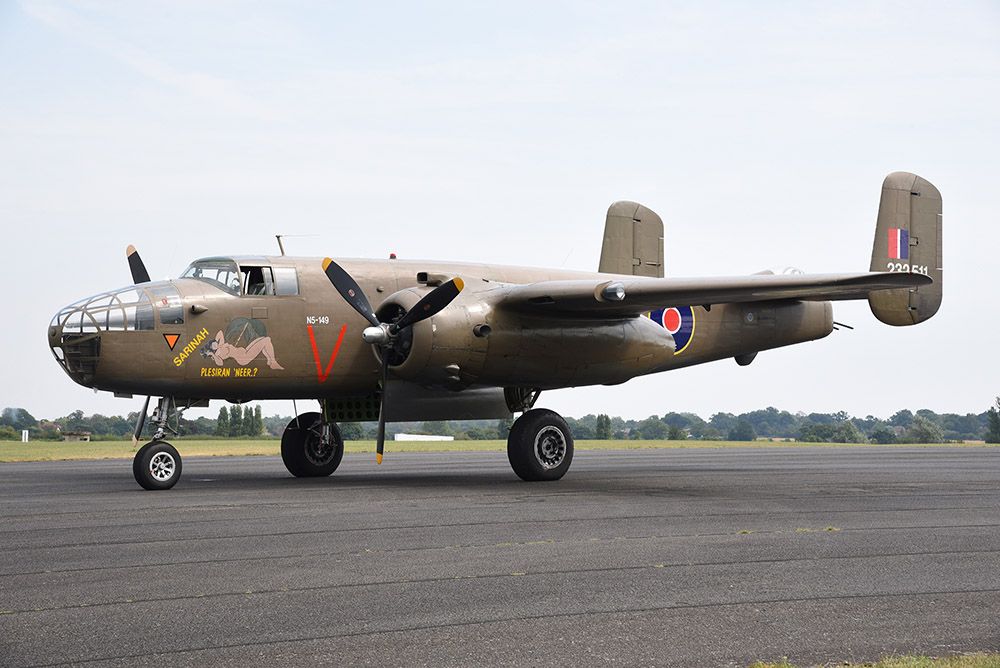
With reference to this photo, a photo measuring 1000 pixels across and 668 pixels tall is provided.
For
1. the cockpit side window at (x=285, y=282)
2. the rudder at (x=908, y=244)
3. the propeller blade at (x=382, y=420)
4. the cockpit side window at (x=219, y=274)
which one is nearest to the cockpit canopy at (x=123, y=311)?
the cockpit side window at (x=219, y=274)

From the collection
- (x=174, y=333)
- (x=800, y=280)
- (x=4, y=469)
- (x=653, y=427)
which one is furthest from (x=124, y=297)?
(x=653, y=427)

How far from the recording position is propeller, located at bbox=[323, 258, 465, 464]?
1916cm

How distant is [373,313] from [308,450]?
411 cm

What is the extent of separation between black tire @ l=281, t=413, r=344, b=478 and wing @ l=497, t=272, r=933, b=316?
5.38 meters

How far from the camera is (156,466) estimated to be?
743 inches

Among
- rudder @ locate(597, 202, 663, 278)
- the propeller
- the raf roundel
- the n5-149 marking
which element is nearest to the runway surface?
the propeller

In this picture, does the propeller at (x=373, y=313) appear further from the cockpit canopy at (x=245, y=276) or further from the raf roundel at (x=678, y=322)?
the raf roundel at (x=678, y=322)

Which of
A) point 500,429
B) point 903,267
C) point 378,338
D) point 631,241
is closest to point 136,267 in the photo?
point 378,338

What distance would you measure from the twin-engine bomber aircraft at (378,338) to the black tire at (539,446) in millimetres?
27

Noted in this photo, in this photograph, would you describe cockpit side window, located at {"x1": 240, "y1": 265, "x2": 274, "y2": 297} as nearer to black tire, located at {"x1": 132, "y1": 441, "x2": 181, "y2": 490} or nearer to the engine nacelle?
the engine nacelle

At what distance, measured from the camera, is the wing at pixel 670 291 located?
19.3m

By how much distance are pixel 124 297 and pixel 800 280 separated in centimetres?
1205

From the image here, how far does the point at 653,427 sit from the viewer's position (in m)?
89.9

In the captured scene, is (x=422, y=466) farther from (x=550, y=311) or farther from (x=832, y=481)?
(x=832, y=481)
